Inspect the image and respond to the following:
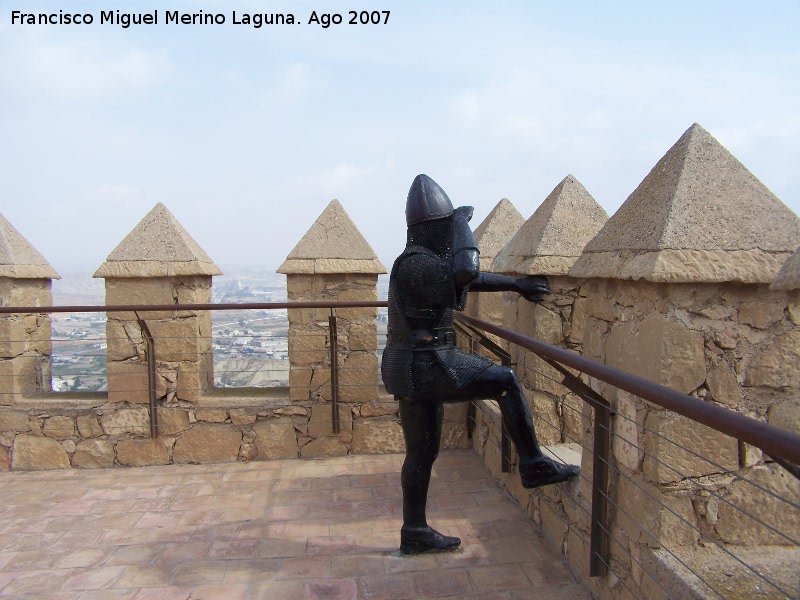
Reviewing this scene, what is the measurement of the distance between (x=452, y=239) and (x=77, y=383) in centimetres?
512

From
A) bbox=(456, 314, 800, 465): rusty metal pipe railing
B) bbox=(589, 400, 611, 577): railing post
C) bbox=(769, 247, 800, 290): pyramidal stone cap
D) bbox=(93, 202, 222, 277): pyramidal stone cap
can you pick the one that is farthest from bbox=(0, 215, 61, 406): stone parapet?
bbox=(769, 247, 800, 290): pyramidal stone cap

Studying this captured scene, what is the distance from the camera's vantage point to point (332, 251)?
5.54 m

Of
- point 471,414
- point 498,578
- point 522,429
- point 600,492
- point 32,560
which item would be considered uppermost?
point 522,429

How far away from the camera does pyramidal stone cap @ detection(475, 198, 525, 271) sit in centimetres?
606

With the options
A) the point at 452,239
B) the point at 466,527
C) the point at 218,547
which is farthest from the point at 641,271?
the point at 218,547

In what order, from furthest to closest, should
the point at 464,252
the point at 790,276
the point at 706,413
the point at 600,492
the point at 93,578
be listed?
the point at 93,578 < the point at 464,252 < the point at 600,492 < the point at 790,276 < the point at 706,413

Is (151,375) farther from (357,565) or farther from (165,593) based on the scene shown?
(357,565)

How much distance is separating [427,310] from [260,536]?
6.33ft

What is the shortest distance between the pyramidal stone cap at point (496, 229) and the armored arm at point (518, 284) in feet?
8.60

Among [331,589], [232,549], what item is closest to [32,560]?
[232,549]

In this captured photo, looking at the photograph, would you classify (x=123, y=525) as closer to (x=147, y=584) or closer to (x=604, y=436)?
(x=147, y=584)

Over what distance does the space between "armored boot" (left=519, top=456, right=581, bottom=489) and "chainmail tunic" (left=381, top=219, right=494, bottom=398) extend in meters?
0.53

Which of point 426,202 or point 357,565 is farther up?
point 426,202

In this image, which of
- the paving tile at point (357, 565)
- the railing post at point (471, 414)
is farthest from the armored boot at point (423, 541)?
the railing post at point (471, 414)
